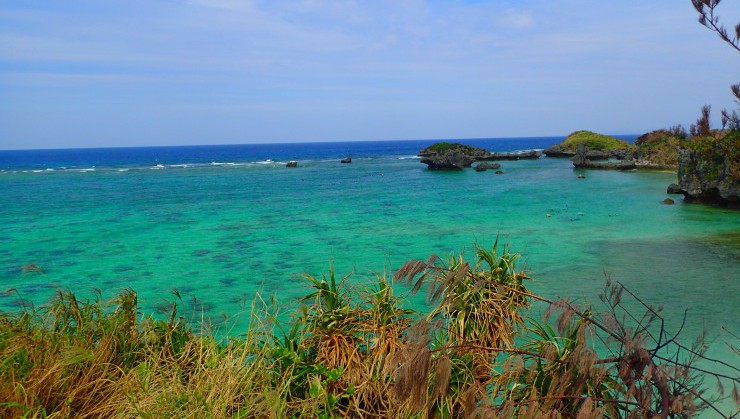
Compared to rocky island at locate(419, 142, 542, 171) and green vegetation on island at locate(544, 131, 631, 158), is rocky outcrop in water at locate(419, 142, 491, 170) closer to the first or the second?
rocky island at locate(419, 142, 542, 171)

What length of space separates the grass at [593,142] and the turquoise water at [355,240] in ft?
148

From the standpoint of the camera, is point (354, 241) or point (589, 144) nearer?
point (354, 241)

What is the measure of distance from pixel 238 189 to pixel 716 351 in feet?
150

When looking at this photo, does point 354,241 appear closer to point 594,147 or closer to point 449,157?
point 449,157

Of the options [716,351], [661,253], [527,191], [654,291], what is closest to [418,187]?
[527,191]

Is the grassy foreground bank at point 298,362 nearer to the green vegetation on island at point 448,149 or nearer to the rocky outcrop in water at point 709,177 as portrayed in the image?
the rocky outcrop in water at point 709,177

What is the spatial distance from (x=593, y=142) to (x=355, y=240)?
77922 mm

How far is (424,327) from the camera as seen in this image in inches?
135

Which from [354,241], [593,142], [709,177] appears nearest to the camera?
[354,241]

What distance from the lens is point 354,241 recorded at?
2342 centimetres

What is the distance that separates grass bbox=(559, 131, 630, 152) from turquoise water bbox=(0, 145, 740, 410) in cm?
4497

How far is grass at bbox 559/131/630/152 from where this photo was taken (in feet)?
292

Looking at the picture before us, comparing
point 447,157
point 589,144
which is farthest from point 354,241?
point 589,144

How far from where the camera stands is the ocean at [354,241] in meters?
15.4
